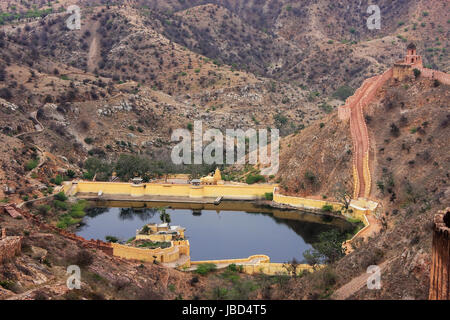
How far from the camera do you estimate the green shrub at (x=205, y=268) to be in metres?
40.9

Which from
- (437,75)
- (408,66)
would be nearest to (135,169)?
(408,66)

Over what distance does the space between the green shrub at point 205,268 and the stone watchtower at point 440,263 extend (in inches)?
837

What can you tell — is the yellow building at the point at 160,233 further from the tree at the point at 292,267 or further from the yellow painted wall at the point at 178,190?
the yellow painted wall at the point at 178,190

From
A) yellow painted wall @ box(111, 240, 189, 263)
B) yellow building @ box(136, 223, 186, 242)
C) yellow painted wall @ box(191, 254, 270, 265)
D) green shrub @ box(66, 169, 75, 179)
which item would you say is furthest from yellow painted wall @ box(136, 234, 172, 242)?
green shrub @ box(66, 169, 75, 179)

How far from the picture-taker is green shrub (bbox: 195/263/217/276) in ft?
134

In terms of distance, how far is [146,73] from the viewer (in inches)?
3976

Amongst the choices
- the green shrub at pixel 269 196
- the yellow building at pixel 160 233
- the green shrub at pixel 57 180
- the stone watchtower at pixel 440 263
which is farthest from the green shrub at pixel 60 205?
the stone watchtower at pixel 440 263

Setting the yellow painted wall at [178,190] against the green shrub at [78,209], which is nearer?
the green shrub at [78,209]

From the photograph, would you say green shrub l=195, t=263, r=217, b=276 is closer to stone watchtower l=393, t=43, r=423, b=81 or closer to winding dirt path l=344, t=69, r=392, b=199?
winding dirt path l=344, t=69, r=392, b=199

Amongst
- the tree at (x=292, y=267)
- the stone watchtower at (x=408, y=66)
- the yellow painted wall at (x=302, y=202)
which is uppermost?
the stone watchtower at (x=408, y=66)

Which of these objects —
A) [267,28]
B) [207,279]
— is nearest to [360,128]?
[207,279]

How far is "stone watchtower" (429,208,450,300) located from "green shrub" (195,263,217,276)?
837 inches

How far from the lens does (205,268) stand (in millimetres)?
41562

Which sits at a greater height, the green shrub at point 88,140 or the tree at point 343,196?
the green shrub at point 88,140
